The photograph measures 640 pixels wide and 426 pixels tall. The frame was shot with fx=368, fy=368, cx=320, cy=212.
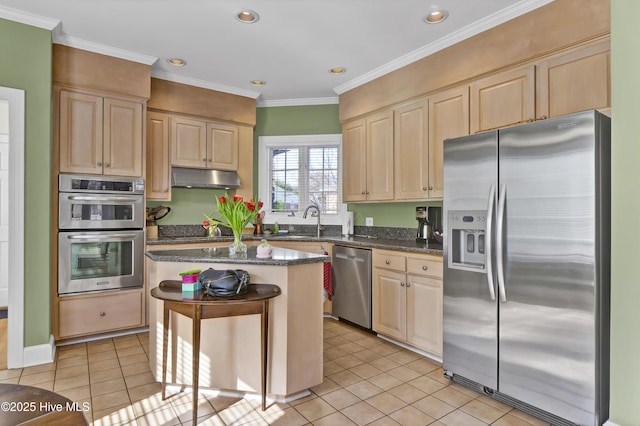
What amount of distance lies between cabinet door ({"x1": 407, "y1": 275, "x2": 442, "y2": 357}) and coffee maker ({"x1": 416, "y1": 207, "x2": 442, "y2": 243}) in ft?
2.13

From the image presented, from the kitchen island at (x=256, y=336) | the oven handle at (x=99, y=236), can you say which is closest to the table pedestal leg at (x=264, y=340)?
the kitchen island at (x=256, y=336)

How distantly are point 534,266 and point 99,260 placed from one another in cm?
357

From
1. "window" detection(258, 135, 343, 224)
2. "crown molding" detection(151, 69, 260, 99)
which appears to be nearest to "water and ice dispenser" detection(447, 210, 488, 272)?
"window" detection(258, 135, 343, 224)

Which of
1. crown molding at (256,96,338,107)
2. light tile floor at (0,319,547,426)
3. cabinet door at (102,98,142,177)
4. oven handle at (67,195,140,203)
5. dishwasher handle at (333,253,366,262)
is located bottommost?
light tile floor at (0,319,547,426)

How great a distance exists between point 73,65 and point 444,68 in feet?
11.0

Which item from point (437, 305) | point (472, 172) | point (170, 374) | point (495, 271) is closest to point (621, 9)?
point (472, 172)

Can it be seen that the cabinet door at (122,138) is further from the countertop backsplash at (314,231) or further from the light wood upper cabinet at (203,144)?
the countertop backsplash at (314,231)

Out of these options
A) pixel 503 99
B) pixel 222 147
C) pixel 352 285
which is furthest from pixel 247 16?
pixel 352 285

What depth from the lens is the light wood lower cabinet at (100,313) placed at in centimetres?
329

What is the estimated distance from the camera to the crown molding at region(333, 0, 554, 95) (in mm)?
2689

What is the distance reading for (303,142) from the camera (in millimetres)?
4883

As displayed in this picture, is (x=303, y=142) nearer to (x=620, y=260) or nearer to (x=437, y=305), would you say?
(x=437, y=305)

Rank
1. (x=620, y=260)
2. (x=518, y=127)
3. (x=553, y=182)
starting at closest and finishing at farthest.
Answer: (x=620, y=260)
(x=553, y=182)
(x=518, y=127)

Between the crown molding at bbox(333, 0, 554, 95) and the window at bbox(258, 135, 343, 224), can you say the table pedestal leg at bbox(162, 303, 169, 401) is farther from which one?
the crown molding at bbox(333, 0, 554, 95)
